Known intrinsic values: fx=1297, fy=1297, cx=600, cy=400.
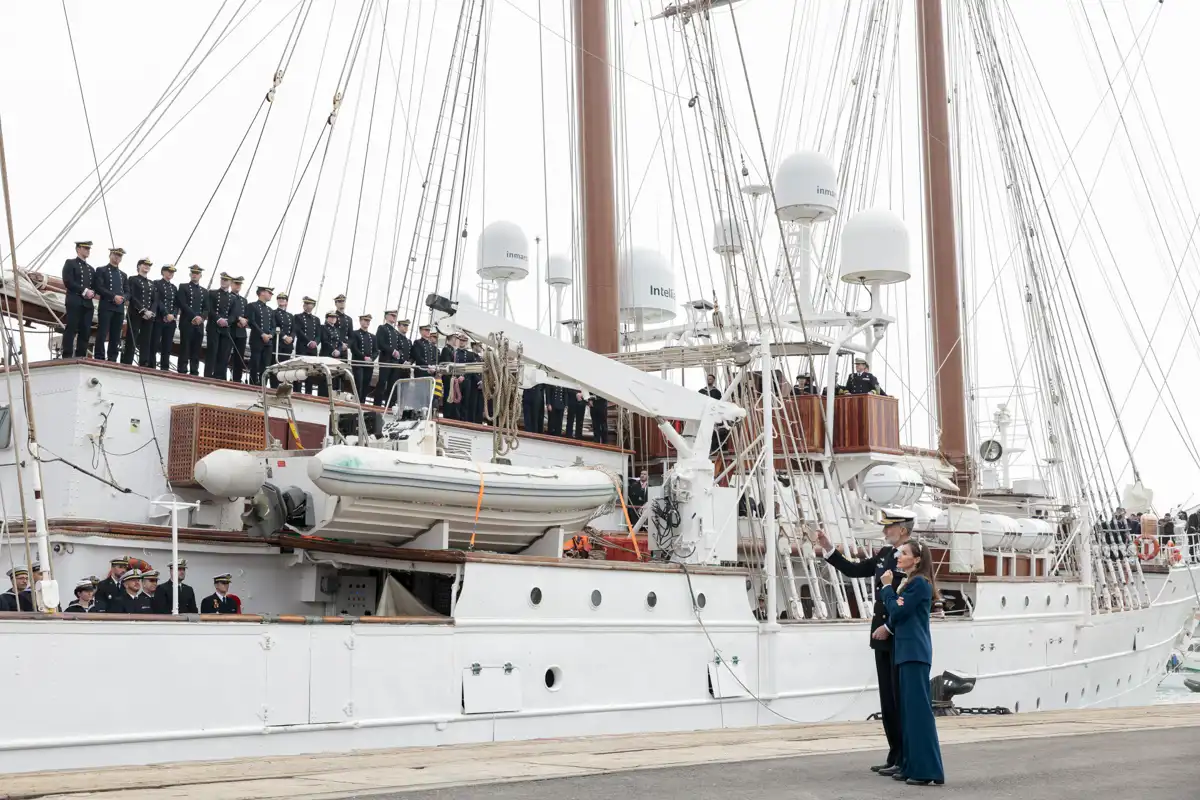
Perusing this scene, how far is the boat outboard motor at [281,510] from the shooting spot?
12.8m

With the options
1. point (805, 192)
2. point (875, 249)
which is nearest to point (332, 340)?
point (805, 192)

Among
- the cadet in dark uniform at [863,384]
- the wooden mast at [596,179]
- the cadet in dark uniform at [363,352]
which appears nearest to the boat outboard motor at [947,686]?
the cadet in dark uniform at [863,384]

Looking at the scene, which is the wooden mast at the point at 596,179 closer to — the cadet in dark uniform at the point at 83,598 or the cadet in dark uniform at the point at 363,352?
the cadet in dark uniform at the point at 363,352

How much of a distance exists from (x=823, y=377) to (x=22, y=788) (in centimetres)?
1803

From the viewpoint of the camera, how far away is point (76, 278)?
1441cm

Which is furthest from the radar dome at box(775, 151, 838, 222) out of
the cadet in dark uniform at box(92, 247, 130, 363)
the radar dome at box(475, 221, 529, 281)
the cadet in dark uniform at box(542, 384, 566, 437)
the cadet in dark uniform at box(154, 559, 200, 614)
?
the cadet in dark uniform at box(154, 559, 200, 614)

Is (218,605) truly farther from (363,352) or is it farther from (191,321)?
(363,352)

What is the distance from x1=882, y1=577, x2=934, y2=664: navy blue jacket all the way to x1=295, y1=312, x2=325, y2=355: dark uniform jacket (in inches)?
441

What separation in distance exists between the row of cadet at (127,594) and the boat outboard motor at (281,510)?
658 millimetres

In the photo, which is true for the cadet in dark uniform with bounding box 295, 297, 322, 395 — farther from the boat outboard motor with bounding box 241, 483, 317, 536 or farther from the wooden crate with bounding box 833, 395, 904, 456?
the wooden crate with bounding box 833, 395, 904, 456

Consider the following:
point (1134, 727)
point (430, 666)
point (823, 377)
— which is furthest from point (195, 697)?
point (823, 377)

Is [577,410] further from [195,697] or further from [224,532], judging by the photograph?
[195,697]

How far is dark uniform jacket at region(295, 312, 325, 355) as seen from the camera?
17141 millimetres

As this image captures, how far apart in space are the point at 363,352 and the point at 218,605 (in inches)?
242
